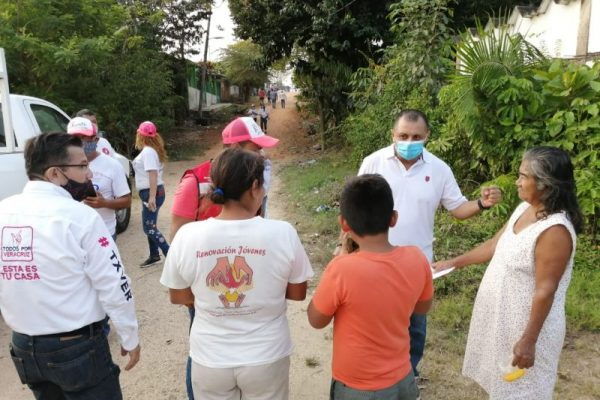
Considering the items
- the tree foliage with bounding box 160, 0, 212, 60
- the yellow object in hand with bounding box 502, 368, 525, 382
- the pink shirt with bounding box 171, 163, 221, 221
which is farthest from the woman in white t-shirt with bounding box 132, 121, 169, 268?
the tree foliage with bounding box 160, 0, 212, 60

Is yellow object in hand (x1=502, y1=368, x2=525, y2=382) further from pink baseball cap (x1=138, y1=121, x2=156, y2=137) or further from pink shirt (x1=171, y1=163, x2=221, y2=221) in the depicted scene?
pink baseball cap (x1=138, y1=121, x2=156, y2=137)

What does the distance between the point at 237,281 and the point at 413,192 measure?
1.37 m

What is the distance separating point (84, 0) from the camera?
9.81 m

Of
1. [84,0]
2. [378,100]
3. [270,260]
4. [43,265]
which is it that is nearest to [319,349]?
[270,260]

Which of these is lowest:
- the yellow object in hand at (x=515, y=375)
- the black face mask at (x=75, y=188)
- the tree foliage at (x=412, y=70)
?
the yellow object in hand at (x=515, y=375)

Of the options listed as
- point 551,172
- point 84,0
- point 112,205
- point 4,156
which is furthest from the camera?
point 84,0

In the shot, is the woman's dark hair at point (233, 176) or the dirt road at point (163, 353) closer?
the woman's dark hair at point (233, 176)

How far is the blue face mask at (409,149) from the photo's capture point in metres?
2.71

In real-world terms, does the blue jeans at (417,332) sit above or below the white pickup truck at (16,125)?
below

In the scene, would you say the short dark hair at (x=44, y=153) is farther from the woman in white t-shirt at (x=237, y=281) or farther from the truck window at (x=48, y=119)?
the truck window at (x=48, y=119)

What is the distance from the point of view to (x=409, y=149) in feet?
8.93

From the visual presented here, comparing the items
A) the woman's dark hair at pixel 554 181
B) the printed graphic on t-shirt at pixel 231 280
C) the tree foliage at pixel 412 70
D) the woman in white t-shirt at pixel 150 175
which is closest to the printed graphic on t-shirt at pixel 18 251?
the printed graphic on t-shirt at pixel 231 280

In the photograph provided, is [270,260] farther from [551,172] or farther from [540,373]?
[540,373]

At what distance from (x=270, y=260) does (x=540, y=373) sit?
1.41 metres
